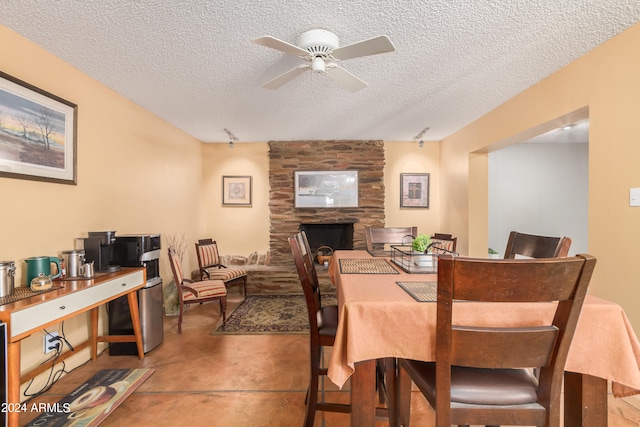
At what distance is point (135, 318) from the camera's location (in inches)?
101

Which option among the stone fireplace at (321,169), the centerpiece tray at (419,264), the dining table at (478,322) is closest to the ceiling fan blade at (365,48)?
the centerpiece tray at (419,264)

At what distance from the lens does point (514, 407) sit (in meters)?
1.00

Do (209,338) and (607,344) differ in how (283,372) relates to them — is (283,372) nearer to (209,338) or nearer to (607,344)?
(209,338)

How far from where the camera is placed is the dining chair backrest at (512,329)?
2.84ft

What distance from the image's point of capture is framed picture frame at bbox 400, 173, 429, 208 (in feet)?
17.3

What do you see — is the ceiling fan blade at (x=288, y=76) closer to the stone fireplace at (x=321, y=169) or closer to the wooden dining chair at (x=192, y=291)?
the wooden dining chair at (x=192, y=291)

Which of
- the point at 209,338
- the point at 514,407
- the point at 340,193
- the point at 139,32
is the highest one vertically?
the point at 139,32

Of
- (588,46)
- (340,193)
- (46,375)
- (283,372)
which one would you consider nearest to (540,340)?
(283,372)

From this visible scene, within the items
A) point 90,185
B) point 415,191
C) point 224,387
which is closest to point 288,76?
point 90,185

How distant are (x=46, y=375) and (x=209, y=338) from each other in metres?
1.21

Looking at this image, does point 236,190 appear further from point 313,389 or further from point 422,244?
point 313,389

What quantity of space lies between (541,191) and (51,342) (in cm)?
664

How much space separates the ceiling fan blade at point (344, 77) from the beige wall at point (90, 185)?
2119 millimetres

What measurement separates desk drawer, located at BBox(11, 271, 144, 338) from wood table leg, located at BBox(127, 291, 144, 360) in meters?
0.11
